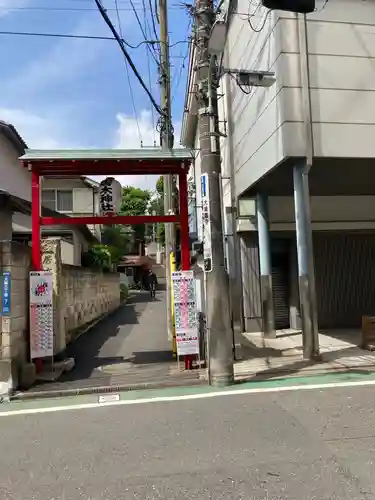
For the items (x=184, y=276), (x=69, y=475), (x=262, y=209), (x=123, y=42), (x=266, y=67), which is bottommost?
(x=69, y=475)

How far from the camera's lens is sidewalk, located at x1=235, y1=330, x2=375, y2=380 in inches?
306

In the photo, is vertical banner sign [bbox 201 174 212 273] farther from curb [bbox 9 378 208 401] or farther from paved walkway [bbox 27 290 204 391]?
paved walkway [bbox 27 290 204 391]

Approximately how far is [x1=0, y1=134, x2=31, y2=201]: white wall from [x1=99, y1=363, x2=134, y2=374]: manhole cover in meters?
11.0

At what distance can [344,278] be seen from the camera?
42.3 feet

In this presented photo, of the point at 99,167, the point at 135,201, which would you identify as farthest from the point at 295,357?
the point at 135,201

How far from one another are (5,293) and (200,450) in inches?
169

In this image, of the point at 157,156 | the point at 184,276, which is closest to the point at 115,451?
the point at 184,276

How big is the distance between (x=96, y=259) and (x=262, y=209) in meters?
12.0

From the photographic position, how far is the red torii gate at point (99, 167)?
26.1 ft

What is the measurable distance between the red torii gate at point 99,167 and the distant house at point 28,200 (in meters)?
3.02

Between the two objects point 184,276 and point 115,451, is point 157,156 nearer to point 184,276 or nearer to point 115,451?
point 184,276

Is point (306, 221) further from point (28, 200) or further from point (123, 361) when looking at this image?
point (28, 200)

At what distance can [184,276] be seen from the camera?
814cm

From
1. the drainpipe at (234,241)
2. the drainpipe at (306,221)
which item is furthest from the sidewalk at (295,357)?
the drainpipe at (234,241)
